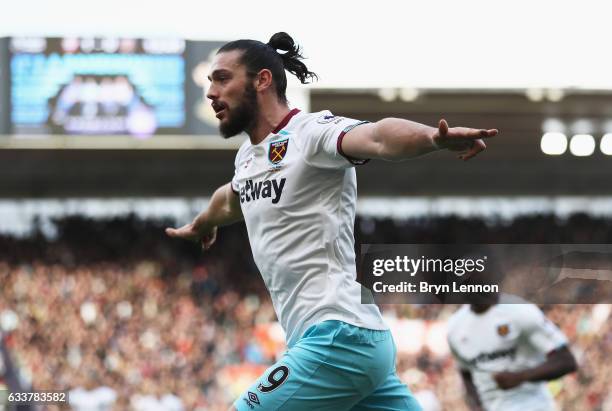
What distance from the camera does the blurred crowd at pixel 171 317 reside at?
15609 mm

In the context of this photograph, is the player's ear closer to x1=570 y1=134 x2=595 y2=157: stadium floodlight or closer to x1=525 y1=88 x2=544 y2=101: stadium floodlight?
x1=525 y1=88 x2=544 y2=101: stadium floodlight

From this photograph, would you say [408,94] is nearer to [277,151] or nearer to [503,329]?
[503,329]

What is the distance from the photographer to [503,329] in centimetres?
604

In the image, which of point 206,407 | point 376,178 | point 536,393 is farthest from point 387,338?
point 376,178

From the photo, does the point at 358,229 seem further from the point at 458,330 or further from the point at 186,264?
the point at 458,330

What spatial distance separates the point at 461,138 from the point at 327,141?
60cm

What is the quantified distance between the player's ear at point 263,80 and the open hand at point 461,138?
3.25 feet

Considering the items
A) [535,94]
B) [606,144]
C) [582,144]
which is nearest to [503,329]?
[535,94]

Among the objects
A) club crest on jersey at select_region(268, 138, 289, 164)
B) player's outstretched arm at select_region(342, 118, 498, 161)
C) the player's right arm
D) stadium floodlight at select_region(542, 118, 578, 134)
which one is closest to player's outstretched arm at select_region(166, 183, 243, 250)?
club crest on jersey at select_region(268, 138, 289, 164)

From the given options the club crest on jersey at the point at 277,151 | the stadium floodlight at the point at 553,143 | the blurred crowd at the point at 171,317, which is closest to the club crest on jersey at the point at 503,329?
the club crest on jersey at the point at 277,151

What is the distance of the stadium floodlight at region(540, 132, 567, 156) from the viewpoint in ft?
60.0

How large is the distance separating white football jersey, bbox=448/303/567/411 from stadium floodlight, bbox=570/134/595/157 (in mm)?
12948

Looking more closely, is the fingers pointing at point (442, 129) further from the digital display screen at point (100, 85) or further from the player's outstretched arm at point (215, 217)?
the digital display screen at point (100, 85)

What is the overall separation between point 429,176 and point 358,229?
4.93ft
